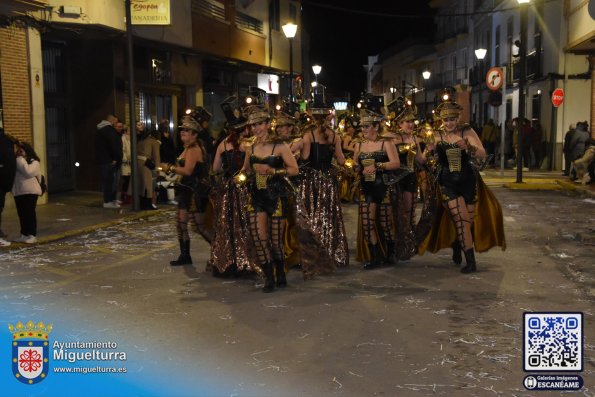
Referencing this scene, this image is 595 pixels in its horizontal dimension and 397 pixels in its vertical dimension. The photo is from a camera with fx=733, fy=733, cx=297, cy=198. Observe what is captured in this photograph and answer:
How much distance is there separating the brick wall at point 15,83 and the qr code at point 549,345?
40.6 feet

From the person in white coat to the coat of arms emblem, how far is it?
235 inches

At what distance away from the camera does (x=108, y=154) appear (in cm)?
A: 1505

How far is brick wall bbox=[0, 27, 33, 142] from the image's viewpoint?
47.3 ft

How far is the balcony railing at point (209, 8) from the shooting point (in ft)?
70.1

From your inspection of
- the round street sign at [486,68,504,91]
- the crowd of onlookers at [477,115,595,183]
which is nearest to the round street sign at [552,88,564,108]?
the crowd of onlookers at [477,115,595,183]

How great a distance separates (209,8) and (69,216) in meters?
10.9

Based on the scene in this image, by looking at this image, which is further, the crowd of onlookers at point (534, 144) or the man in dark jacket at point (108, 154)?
the crowd of onlookers at point (534, 144)

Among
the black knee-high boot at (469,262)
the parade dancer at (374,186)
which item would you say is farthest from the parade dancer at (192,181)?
the black knee-high boot at (469,262)

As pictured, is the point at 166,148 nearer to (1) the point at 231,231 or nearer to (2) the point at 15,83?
(2) the point at 15,83

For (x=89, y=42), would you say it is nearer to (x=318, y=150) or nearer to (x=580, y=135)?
(x=318, y=150)

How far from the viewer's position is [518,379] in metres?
5.00

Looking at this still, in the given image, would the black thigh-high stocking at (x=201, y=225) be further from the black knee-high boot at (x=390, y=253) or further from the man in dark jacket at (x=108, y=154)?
the man in dark jacket at (x=108, y=154)

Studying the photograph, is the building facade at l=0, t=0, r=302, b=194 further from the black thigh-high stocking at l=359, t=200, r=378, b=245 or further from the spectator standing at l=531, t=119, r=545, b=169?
the spectator standing at l=531, t=119, r=545, b=169

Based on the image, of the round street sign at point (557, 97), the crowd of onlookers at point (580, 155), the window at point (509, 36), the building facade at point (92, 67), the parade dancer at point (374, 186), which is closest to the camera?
the parade dancer at point (374, 186)
